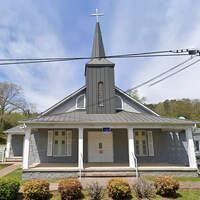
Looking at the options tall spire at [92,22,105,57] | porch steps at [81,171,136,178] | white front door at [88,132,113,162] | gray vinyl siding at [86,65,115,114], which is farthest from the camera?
tall spire at [92,22,105,57]

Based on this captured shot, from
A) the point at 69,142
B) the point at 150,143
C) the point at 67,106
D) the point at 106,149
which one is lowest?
the point at 106,149

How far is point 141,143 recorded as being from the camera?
11.5 meters

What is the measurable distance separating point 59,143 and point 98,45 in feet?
29.8

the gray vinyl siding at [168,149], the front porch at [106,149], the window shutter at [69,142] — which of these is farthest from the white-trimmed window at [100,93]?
the gray vinyl siding at [168,149]

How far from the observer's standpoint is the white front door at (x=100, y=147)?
434 inches

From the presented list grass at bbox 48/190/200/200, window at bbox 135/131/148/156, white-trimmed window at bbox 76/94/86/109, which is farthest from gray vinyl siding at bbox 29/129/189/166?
grass at bbox 48/190/200/200

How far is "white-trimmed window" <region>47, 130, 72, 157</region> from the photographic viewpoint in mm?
11023

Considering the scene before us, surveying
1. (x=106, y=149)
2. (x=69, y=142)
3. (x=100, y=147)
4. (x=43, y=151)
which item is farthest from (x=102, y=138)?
(x=43, y=151)

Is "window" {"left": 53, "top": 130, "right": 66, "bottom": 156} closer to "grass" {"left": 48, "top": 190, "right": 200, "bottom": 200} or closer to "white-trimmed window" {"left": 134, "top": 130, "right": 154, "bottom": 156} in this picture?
"grass" {"left": 48, "top": 190, "right": 200, "bottom": 200}

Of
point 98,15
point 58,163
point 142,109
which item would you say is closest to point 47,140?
point 58,163

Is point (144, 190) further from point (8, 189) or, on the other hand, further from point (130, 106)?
point (130, 106)

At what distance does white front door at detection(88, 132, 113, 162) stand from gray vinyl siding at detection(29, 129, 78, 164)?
1020 mm

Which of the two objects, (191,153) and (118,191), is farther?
(191,153)

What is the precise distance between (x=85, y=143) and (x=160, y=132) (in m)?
5.45
